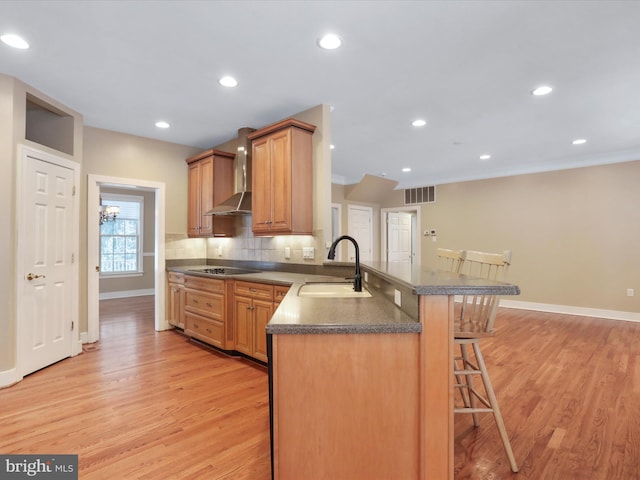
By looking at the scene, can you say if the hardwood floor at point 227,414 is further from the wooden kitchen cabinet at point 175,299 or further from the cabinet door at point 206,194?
the cabinet door at point 206,194

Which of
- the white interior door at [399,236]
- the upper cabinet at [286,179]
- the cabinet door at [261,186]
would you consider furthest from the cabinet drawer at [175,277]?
the white interior door at [399,236]

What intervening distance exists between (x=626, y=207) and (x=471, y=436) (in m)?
5.17

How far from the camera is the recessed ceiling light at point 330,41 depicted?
228 centimetres

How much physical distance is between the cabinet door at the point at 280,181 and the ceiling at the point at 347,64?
38 cm

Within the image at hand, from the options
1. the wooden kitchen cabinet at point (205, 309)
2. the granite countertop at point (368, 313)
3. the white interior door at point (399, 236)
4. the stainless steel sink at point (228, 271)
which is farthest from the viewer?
the white interior door at point (399, 236)

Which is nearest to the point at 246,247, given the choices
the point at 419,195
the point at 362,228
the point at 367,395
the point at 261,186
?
the point at 261,186

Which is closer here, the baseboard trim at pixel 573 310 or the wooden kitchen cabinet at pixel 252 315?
the wooden kitchen cabinet at pixel 252 315

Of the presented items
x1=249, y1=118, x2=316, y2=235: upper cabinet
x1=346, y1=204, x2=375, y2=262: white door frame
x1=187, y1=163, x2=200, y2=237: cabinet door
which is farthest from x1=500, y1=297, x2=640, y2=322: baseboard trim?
x1=187, y1=163, x2=200, y2=237: cabinet door

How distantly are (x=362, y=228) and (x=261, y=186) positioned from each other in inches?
179

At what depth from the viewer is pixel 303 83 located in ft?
9.69

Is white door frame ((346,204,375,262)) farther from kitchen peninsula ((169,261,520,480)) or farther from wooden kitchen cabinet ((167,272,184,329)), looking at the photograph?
kitchen peninsula ((169,261,520,480))

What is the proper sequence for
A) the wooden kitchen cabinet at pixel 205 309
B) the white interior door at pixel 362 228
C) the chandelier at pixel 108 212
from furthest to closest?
1. the white interior door at pixel 362 228
2. the chandelier at pixel 108 212
3. the wooden kitchen cabinet at pixel 205 309

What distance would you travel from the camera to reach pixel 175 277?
443cm

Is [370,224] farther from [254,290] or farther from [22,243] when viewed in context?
[22,243]
